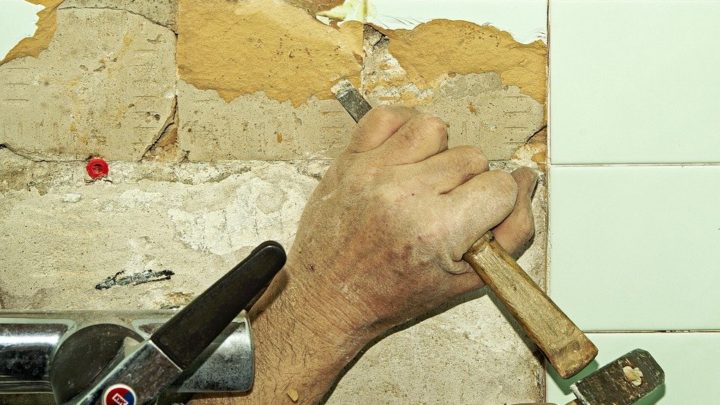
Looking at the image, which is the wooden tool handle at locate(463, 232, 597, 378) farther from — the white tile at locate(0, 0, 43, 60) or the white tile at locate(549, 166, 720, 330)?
the white tile at locate(0, 0, 43, 60)

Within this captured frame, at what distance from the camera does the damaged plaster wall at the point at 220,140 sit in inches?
61.6

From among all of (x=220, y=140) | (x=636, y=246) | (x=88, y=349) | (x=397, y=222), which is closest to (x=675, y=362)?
(x=636, y=246)

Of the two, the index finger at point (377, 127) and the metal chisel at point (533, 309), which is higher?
the index finger at point (377, 127)

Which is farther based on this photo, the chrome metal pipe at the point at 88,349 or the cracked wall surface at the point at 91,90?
the cracked wall surface at the point at 91,90

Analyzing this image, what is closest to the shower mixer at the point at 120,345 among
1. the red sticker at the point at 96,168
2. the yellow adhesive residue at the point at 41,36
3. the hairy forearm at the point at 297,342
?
the hairy forearm at the point at 297,342

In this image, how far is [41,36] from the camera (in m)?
1.54

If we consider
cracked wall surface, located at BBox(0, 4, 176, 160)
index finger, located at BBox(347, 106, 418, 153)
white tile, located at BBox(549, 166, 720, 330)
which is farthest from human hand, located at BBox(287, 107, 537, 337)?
cracked wall surface, located at BBox(0, 4, 176, 160)

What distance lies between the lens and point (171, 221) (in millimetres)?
1607

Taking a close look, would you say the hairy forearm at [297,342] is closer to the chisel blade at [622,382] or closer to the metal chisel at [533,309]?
the metal chisel at [533,309]

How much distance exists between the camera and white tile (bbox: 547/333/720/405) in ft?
5.24

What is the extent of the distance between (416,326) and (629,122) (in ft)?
2.02

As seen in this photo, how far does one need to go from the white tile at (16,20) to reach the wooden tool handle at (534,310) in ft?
3.27

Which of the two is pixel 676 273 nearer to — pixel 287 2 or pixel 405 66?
pixel 405 66

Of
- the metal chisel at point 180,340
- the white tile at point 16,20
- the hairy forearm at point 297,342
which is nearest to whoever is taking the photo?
the metal chisel at point 180,340
